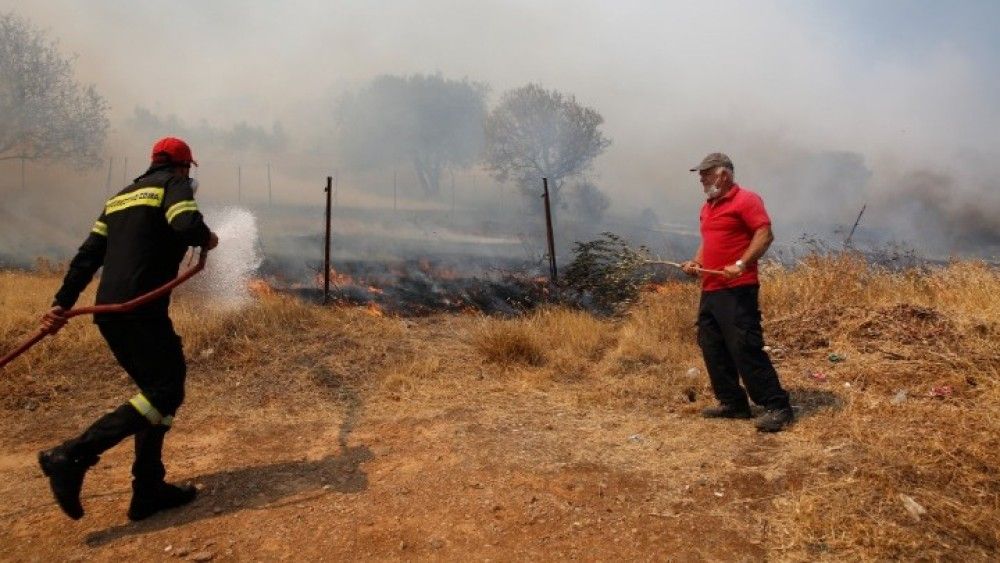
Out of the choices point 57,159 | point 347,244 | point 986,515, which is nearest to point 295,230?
point 347,244

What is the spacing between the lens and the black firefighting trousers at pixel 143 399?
2.97 metres

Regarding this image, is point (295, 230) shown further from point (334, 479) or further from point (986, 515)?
point (986, 515)

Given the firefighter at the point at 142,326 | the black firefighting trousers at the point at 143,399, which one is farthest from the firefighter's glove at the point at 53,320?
the black firefighting trousers at the point at 143,399

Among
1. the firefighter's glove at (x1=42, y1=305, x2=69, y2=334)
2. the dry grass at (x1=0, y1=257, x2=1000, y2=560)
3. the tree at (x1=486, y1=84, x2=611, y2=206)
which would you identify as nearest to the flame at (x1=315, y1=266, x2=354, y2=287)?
the dry grass at (x1=0, y1=257, x2=1000, y2=560)

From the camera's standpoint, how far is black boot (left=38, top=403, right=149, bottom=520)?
114 inches

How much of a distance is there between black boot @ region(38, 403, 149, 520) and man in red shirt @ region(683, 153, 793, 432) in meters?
3.54

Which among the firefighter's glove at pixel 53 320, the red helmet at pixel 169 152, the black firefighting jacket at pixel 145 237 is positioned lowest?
the firefighter's glove at pixel 53 320

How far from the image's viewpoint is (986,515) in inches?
104

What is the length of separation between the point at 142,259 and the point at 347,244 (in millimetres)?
14571

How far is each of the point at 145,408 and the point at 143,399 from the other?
5 cm

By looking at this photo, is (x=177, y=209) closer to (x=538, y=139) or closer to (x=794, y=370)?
(x=794, y=370)

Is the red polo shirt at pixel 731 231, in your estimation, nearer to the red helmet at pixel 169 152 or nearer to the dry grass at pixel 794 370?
the dry grass at pixel 794 370

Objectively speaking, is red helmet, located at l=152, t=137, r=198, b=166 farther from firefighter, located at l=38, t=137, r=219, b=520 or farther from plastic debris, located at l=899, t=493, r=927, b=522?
plastic debris, located at l=899, t=493, r=927, b=522

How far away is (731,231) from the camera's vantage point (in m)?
4.11
